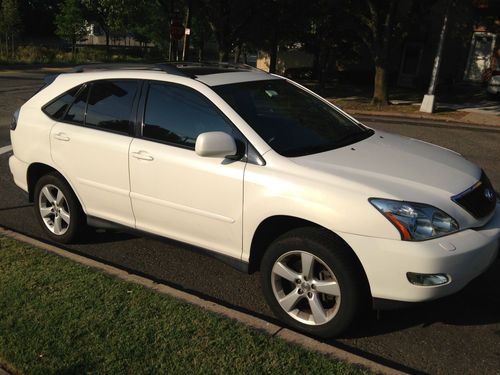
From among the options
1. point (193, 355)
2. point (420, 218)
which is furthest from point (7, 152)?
point (420, 218)

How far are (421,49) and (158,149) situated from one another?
26.6m

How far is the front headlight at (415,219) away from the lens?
3.06 meters

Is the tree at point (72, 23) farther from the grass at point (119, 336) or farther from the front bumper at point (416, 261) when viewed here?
the front bumper at point (416, 261)

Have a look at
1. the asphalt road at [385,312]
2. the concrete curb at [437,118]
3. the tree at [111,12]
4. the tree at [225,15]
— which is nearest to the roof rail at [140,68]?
the asphalt road at [385,312]

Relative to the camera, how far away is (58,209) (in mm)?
4891

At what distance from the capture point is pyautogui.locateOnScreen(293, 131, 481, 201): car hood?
10.8ft

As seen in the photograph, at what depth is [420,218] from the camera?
3094 mm

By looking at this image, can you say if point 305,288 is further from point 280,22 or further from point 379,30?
point 280,22

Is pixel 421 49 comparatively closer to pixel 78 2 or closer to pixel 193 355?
pixel 193 355

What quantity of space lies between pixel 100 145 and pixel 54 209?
1.02 m

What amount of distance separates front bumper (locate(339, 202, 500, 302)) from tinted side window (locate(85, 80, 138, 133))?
2.13 metres

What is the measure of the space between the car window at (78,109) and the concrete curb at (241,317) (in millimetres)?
1141

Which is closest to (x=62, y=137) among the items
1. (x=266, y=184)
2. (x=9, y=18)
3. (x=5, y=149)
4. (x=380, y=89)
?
(x=266, y=184)

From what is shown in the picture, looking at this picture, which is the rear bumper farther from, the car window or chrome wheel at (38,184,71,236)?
the car window
